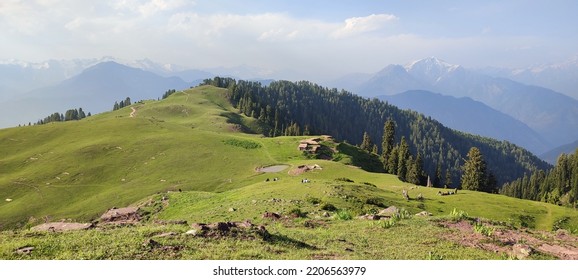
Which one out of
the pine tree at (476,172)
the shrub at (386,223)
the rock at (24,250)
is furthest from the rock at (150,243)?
the pine tree at (476,172)

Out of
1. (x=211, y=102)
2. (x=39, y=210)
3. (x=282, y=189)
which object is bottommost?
(x=39, y=210)

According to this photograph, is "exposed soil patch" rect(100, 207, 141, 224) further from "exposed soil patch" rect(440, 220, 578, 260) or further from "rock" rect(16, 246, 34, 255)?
"exposed soil patch" rect(440, 220, 578, 260)

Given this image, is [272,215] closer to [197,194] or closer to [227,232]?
[227,232]

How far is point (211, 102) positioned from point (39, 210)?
137 meters

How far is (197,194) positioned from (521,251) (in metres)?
35.6

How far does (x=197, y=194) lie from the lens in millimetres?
45219

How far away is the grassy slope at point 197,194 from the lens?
16.5 m

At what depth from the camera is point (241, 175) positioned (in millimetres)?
65000

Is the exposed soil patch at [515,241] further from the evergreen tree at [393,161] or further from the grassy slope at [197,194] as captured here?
the evergreen tree at [393,161]

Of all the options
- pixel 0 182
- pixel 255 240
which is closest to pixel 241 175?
pixel 0 182

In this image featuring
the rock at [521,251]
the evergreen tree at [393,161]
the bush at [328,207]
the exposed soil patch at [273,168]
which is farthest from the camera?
the evergreen tree at [393,161]

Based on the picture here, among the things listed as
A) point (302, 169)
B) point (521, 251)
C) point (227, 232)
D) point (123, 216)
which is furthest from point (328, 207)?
point (302, 169)
